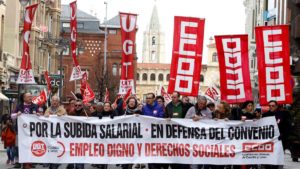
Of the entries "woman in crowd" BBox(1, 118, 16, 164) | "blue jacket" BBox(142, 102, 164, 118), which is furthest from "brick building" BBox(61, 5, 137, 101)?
"blue jacket" BBox(142, 102, 164, 118)

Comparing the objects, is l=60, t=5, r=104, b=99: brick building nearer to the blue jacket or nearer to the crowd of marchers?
the crowd of marchers

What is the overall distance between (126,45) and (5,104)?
25.6m

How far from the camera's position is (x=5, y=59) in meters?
47.9

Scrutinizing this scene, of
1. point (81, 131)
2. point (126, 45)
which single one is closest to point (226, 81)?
point (81, 131)

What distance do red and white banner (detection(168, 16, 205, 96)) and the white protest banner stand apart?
6.60 feet

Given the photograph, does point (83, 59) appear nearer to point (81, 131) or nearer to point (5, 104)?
point (5, 104)

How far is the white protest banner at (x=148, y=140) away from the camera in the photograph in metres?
A: 16.9

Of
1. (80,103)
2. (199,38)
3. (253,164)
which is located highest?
(199,38)

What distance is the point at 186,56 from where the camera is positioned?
1906 cm

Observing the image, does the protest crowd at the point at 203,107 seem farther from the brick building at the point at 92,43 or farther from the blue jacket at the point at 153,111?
the brick building at the point at 92,43

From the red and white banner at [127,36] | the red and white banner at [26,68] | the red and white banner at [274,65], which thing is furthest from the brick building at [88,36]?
the red and white banner at [274,65]

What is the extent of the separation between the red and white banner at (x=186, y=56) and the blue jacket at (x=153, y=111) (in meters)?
0.80

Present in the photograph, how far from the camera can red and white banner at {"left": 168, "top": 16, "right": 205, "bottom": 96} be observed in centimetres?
1892

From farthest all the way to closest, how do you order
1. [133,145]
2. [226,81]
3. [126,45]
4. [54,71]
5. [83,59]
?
[83,59], [54,71], [126,45], [226,81], [133,145]
